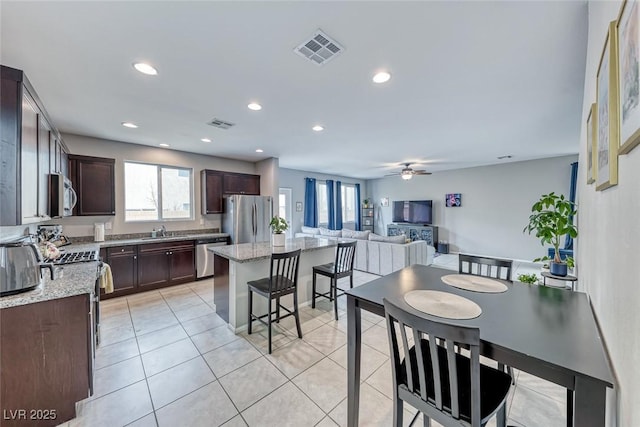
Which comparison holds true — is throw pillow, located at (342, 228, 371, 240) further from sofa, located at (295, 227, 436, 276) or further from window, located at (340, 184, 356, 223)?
window, located at (340, 184, 356, 223)

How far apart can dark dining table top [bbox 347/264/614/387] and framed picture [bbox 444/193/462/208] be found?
263 inches

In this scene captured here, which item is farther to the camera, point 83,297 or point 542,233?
point 542,233

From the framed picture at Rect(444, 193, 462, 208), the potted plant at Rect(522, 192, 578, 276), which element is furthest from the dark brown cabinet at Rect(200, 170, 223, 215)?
the framed picture at Rect(444, 193, 462, 208)

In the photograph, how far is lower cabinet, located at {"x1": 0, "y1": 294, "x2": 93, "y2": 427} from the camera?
1.52m

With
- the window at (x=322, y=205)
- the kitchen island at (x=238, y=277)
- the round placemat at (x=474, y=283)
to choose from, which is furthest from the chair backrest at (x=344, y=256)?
the window at (x=322, y=205)

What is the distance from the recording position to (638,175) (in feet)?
2.31

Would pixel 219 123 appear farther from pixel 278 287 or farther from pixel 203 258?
pixel 203 258

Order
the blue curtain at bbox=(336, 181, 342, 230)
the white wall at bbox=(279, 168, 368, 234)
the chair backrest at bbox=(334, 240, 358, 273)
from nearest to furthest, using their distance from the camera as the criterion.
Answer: the chair backrest at bbox=(334, 240, 358, 273) < the white wall at bbox=(279, 168, 368, 234) < the blue curtain at bbox=(336, 181, 342, 230)

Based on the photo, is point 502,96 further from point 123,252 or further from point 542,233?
point 123,252

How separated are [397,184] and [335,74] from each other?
7436mm

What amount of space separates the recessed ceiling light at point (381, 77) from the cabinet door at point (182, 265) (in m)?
4.33

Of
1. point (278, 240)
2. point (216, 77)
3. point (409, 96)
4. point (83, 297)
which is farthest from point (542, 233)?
point (83, 297)

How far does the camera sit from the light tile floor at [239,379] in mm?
1733

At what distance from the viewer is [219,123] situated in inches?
139
